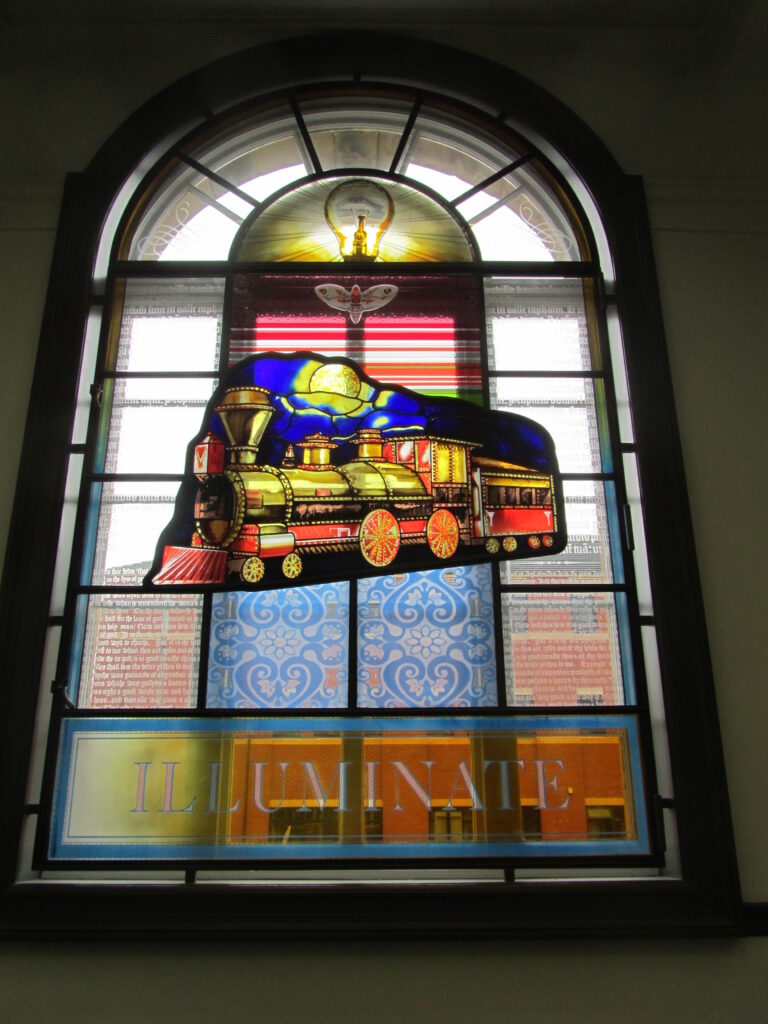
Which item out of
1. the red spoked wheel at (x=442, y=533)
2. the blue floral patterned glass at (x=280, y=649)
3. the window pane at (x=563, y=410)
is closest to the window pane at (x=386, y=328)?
the window pane at (x=563, y=410)

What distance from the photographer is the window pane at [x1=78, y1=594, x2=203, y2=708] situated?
2547 millimetres

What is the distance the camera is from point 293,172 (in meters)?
3.36

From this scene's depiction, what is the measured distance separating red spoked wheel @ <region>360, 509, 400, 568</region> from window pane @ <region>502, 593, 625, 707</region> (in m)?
0.43

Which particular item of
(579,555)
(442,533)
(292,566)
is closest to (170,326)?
(292,566)

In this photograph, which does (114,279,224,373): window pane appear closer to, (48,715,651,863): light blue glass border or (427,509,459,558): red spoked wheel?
(427,509,459,558): red spoked wheel

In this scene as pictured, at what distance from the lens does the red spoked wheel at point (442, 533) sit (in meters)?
2.71

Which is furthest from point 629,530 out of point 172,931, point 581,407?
point 172,931

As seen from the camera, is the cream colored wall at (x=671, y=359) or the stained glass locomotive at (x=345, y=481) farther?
the stained glass locomotive at (x=345, y=481)

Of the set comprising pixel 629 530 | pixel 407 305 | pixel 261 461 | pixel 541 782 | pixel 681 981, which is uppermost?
pixel 407 305

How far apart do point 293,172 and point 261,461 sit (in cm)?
144

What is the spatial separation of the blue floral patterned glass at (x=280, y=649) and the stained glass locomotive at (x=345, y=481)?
0.34 ft

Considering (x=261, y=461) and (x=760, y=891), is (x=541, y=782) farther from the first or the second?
(x=261, y=461)

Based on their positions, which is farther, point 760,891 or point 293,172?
point 293,172

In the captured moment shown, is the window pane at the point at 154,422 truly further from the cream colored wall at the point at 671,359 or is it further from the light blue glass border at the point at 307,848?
the light blue glass border at the point at 307,848
